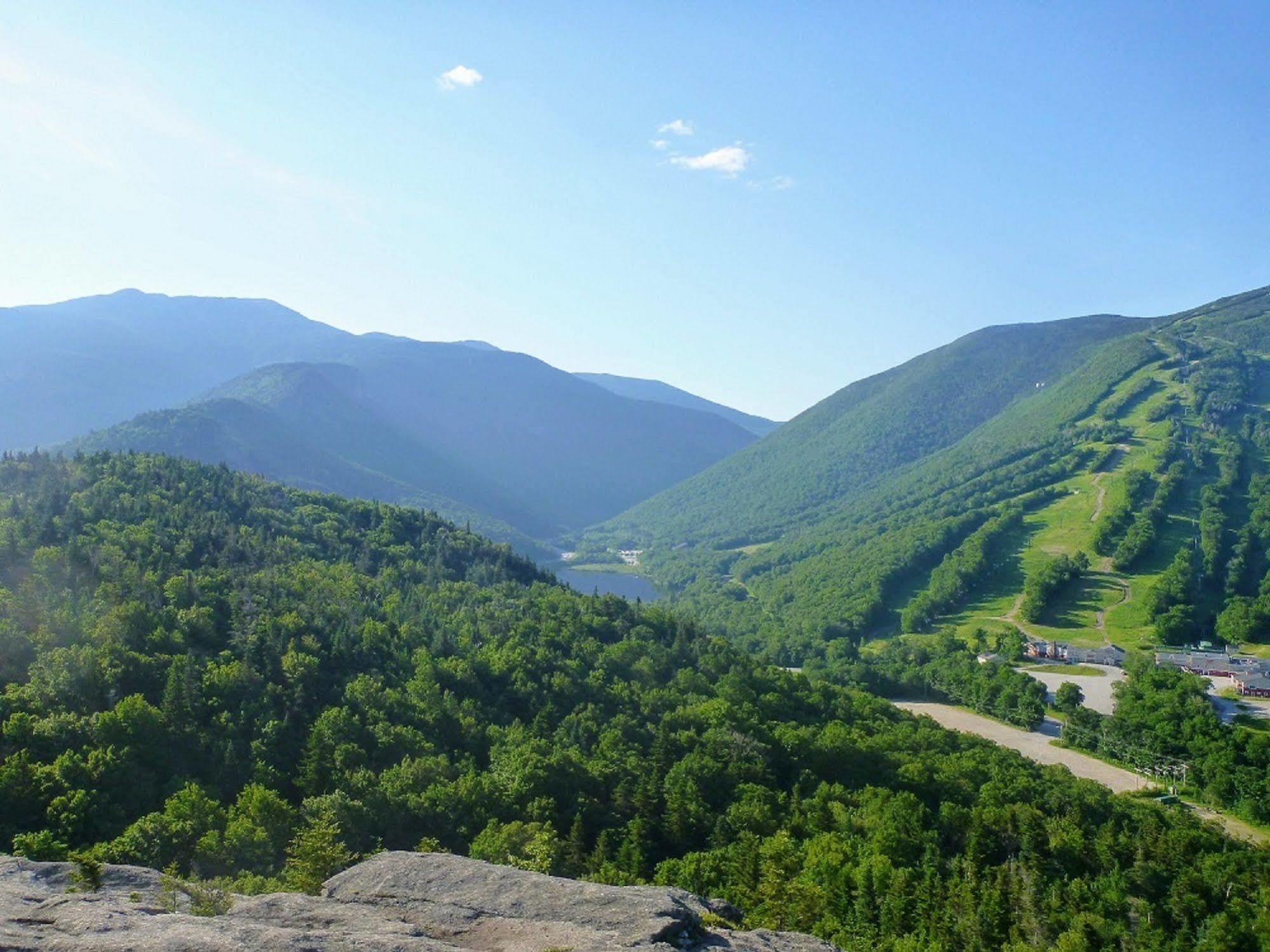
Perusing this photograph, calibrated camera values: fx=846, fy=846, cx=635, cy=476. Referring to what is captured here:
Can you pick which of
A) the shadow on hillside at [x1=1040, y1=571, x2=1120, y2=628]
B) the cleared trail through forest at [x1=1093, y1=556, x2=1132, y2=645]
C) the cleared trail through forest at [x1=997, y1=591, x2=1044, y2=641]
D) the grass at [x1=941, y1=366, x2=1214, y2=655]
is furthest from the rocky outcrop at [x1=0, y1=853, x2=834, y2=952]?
the shadow on hillside at [x1=1040, y1=571, x2=1120, y2=628]

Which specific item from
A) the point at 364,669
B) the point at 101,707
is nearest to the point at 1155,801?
the point at 364,669

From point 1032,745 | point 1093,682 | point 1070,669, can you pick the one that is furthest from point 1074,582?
point 1032,745

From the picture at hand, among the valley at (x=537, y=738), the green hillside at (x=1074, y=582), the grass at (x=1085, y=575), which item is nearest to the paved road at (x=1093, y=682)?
the valley at (x=537, y=738)

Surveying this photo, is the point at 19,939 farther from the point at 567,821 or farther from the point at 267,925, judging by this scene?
the point at 567,821

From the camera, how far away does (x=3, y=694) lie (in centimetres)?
5047

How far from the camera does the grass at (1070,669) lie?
113m

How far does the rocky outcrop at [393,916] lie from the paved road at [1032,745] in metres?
67.0

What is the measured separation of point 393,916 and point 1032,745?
86.7m

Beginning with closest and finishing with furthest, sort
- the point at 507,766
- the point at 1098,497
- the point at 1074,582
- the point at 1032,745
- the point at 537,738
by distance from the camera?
the point at 507,766
the point at 537,738
the point at 1032,745
the point at 1074,582
the point at 1098,497

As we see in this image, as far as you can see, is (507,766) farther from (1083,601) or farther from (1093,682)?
(1083,601)

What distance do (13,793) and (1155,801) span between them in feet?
272

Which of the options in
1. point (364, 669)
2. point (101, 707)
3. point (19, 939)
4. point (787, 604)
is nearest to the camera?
point (19, 939)

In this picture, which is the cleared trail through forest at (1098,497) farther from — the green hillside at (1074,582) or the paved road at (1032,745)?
the paved road at (1032,745)

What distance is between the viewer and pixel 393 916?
806 inches
